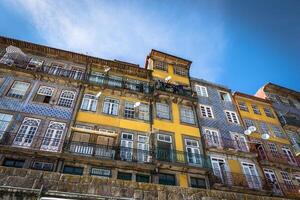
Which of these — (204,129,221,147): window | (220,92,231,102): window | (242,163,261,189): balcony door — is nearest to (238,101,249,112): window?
(220,92,231,102): window

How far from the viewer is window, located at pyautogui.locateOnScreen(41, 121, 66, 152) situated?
1444cm

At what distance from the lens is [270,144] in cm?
2178

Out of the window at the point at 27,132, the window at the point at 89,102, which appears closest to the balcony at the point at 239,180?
the window at the point at 89,102

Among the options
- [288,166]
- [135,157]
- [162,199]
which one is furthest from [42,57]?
[288,166]

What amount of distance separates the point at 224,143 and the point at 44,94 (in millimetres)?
15755

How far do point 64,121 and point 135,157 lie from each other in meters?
5.91

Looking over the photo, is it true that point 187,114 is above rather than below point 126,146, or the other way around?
above

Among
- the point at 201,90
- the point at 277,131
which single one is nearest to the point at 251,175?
the point at 277,131

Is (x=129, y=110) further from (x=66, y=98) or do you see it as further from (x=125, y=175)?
(x=125, y=175)

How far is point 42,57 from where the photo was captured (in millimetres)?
20453

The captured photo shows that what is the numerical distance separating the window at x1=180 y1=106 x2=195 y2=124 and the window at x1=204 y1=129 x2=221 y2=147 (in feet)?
5.40

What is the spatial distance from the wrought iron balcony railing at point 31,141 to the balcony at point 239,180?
11454mm

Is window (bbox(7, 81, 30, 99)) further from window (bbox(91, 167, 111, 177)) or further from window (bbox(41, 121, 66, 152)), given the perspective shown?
window (bbox(91, 167, 111, 177))

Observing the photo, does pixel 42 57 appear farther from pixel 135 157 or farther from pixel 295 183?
pixel 295 183
